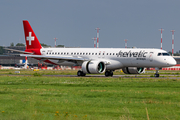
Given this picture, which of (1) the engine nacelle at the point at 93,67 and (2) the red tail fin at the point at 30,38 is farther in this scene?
(2) the red tail fin at the point at 30,38

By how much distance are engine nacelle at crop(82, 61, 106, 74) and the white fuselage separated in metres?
0.83

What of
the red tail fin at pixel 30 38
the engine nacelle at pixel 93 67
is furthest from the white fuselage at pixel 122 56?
the red tail fin at pixel 30 38

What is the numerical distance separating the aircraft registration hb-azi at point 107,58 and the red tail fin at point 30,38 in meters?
0.35

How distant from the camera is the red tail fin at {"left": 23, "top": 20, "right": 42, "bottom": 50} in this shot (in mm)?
55625

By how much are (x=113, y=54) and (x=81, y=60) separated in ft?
15.7

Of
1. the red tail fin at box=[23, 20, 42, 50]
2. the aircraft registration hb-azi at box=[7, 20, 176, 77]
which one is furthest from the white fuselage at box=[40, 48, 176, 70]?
the red tail fin at box=[23, 20, 42, 50]

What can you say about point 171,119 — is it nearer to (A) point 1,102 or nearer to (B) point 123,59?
(A) point 1,102

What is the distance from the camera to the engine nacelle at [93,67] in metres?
46.4

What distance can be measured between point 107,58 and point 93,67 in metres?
3.43

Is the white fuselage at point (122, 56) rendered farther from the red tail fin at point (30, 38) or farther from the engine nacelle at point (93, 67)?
the red tail fin at point (30, 38)

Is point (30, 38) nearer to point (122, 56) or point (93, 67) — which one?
point (93, 67)

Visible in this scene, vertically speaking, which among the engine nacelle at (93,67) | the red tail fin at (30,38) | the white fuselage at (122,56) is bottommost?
the engine nacelle at (93,67)

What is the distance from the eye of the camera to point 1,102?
18.8 meters

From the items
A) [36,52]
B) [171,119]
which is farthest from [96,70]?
[171,119]
